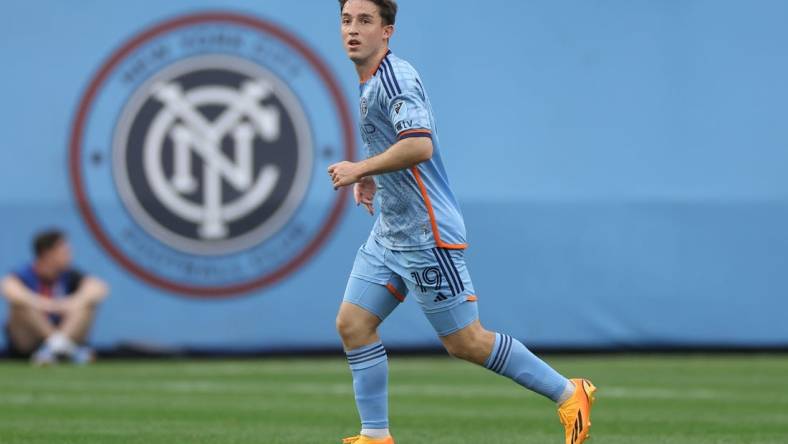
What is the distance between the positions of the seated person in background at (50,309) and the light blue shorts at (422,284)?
8.44m

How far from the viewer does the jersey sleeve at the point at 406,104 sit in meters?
6.26

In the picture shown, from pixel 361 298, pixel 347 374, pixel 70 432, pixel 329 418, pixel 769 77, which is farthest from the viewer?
pixel 769 77

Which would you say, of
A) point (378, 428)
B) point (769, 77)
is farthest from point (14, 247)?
point (378, 428)

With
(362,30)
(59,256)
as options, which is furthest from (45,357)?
(362,30)

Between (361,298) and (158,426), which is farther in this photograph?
(158,426)

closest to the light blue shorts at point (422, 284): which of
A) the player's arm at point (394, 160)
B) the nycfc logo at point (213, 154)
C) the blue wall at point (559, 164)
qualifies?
the player's arm at point (394, 160)

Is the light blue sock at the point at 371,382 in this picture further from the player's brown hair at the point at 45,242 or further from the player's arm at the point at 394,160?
the player's brown hair at the point at 45,242

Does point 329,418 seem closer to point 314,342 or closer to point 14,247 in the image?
point 314,342

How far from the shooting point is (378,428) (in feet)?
22.1

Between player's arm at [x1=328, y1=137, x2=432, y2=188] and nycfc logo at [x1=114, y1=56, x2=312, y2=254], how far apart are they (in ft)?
28.8

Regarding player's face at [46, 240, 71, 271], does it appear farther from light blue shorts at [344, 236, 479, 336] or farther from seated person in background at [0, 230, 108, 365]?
light blue shorts at [344, 236, 479, 336]

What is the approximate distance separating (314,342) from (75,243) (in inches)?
106

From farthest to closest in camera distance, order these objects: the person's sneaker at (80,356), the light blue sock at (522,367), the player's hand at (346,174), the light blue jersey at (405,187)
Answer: the person's sneaker at (80,356) → the light blue sock at (522,367) → the light blue jersey at (405,187) → the player's hand at (346,174)

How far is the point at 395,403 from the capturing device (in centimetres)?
1030
